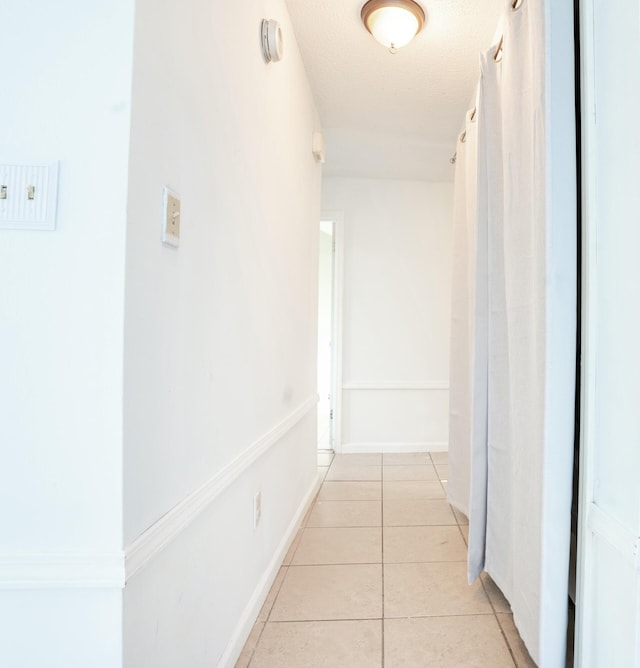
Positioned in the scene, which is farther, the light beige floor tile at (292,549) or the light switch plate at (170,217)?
the light beige floor tile at (292,549)

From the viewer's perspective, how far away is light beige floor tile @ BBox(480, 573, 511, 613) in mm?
1471

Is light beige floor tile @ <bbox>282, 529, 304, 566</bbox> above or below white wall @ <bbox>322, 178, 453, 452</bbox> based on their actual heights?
below

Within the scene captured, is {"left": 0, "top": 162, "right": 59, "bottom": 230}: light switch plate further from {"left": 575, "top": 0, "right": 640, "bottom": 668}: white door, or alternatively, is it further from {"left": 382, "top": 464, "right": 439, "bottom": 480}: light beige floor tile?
{"left": 382, "top": 464, "right": 439, "bottom": 480}: light beige floor tile

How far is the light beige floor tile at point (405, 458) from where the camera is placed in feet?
10.5

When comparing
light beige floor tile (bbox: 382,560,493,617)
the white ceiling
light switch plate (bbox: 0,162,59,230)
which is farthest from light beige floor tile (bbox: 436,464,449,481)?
light switch plate (bbox: 0,162,59,230)

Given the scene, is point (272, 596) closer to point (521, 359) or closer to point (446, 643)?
point (446, 643)

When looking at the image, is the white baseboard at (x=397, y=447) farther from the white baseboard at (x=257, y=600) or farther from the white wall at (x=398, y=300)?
the white baseboard at (x=257, y=600)

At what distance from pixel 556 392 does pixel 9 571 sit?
1.22 meters

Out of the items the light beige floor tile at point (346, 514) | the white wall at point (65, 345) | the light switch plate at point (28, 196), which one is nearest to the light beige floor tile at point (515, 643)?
the light beige floor tile at point (346, 514)

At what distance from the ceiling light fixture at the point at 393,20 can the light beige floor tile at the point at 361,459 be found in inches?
108

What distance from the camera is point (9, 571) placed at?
68cm

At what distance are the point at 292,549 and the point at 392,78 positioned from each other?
8.25 feet

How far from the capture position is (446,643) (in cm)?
129

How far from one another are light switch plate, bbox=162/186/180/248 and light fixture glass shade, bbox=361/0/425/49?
143 centimetres
